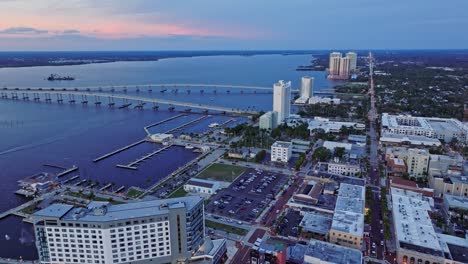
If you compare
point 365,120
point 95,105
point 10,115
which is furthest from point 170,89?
point 365,120

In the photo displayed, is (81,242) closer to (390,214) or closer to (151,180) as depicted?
(151,180)

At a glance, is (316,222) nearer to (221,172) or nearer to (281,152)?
(221,172)

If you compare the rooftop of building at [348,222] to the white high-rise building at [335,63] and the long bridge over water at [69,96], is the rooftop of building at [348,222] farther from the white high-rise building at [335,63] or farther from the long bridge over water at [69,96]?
the white high-rise building at [335,63]

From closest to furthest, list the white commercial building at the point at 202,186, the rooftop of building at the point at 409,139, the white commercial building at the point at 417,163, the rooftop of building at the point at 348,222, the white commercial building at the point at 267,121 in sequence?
1. the rooftop of building at the point at 348,222
2. the white commercial building at the point at 202,186
3. the white commercial building at the point at 417,163
4. the rooftop of building at the point at 409,139
5. the white commercial building at the point at 267,121

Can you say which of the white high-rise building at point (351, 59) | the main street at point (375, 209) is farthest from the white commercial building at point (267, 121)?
the white high-rise building at point (351, 59)

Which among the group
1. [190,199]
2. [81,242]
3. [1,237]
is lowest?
[1,237]

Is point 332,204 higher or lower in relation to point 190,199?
lower
